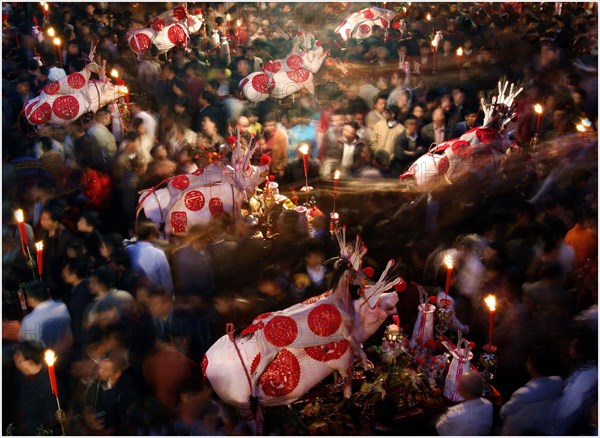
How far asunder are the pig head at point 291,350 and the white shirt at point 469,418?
842mm

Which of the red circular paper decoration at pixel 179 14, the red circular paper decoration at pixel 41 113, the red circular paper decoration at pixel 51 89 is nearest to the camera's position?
the red circular paper decoration at pixel 41 113

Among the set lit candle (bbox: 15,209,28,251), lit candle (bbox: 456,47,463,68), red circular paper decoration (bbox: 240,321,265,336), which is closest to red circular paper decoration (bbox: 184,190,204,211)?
lit candle (bbox: 15,209,28,251)

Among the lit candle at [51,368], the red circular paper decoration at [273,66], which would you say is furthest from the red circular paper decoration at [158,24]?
the lit candle at [51,368]

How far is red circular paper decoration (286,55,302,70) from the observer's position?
9586 mm

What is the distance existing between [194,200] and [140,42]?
5.35m

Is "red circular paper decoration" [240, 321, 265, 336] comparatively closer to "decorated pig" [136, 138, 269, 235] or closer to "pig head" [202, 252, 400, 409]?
"pig head" [202, 252, 400, 409]

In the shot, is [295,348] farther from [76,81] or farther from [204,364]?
[76,81]

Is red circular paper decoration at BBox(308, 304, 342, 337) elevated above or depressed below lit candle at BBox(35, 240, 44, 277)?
below

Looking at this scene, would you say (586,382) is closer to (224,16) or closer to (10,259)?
(10,259)

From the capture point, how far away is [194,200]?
6539 mm

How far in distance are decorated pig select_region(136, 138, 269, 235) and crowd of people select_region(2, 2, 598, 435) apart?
15 cm

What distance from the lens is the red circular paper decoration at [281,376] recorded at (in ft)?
15.5

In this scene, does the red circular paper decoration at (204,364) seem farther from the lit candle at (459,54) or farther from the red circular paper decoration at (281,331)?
the lit candle at (459,54)

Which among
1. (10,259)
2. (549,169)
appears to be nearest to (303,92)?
(549,169)
